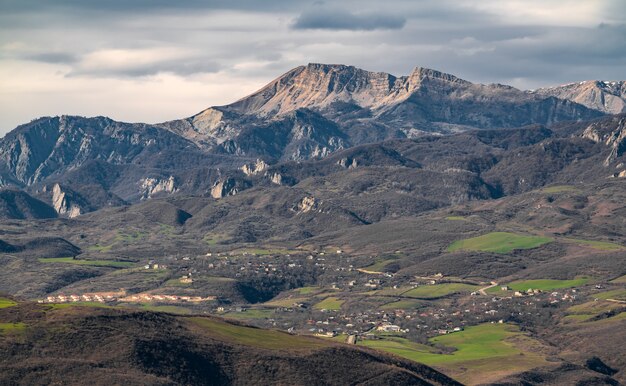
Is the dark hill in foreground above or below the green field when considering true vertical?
below

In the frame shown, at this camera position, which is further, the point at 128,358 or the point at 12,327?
the point at 12,327

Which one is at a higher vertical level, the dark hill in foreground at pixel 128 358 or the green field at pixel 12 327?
the green field at pixel 12 327

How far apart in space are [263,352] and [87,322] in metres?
26.6

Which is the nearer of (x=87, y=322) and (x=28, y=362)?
(x=28, y=362)

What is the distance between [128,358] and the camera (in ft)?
604

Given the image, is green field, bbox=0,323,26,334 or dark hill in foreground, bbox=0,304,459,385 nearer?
dark hill in foreground, bbox=0,304,459,385

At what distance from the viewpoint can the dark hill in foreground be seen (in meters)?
174

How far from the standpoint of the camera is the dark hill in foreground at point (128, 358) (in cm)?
17438

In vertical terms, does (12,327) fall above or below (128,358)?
above

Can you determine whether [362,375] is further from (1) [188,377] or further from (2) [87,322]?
(2) [87,322]

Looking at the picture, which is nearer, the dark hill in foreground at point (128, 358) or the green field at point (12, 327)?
the dark hill in foreground at point (128, 358)

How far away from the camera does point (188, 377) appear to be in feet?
602

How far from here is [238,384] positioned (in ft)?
614

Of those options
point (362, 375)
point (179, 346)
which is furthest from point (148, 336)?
point (362, 375)
